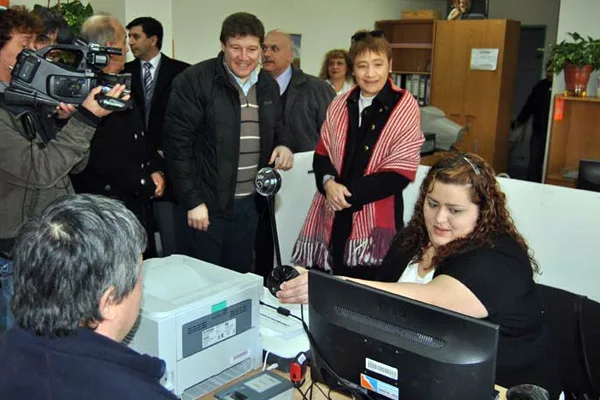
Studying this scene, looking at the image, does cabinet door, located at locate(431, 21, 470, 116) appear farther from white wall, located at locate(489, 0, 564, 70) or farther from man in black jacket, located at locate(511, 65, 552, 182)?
white wall, located at locate(489, 0, 564, 70)

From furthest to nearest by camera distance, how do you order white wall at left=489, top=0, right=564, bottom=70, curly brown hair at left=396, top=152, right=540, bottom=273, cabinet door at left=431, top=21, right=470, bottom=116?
1. white wall at left=489, top=0, right=564, bottom=70
2. cabinet door at left=431, top=21, right=470, bottom=116
3. curly brown hair at left=396, top=152, right=540, bottom=273

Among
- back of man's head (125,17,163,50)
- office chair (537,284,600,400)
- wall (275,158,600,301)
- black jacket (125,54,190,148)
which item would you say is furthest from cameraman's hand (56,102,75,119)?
wall (275,158,600,301)

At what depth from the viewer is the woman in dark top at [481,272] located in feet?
5.16

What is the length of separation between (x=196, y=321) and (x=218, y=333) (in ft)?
0.29

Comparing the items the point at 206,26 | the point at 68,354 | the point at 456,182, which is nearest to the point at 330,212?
the point at 456,182

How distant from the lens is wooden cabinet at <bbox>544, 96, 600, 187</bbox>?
5.12 m

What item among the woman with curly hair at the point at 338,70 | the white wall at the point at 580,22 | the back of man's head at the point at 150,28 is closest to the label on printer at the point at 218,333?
the back of man's head at the point at 150,28

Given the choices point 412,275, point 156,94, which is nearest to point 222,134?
point 156,94

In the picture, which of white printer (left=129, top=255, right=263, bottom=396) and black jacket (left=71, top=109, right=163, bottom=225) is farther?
black jacket (left=71, top=109, right=163, bottom=225)

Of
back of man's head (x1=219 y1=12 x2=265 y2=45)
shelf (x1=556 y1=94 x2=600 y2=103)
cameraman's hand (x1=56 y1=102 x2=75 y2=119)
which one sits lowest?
cameraman's hand (x1=56 y1=102 x2=75 y2=119)

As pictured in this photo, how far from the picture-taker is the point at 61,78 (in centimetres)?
219

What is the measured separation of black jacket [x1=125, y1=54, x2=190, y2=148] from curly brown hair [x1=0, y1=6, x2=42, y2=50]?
3.40 ft

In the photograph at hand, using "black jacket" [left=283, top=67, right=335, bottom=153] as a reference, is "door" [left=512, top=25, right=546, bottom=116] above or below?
above

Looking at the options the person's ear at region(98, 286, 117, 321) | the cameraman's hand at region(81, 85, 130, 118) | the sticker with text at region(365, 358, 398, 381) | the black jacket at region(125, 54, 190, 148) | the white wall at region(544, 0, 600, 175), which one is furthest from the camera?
the white wall at region(544, 0, 600, 175)
